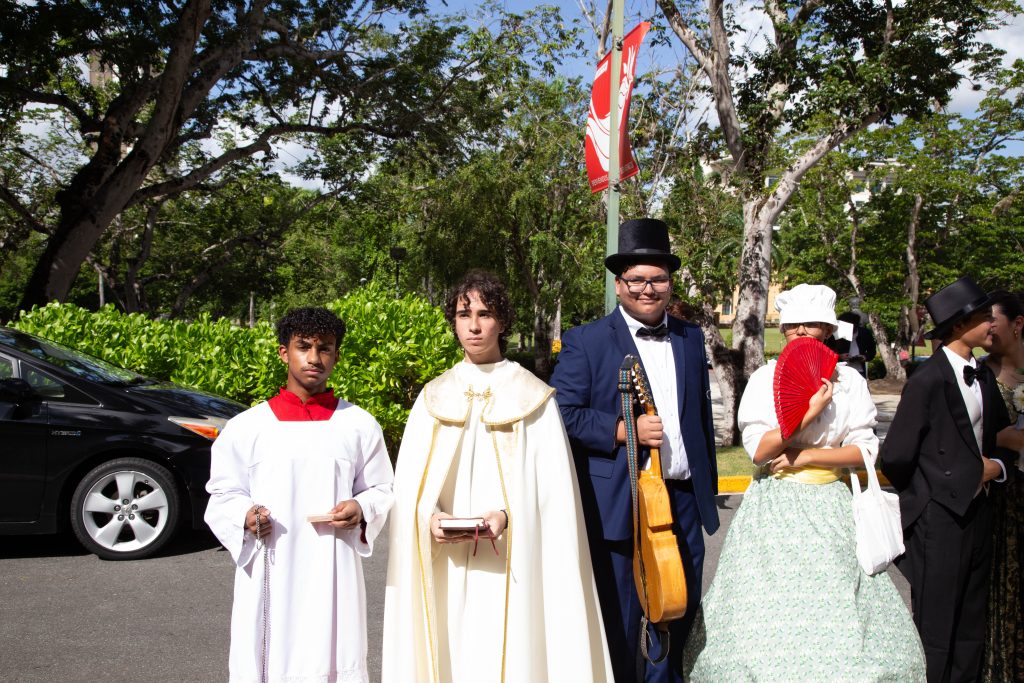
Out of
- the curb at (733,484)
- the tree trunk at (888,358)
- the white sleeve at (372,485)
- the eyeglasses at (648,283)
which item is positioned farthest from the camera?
the tree trunk at (888,358)

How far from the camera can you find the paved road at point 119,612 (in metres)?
4.45

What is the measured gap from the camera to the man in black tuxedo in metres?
3.63

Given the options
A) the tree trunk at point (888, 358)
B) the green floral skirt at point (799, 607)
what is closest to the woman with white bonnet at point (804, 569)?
the green floral skirt at point (799, 607)

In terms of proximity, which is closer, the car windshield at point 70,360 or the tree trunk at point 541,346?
the car windshield at point 70,360

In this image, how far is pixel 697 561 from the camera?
142 inches

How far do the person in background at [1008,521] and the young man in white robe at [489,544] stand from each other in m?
1.82

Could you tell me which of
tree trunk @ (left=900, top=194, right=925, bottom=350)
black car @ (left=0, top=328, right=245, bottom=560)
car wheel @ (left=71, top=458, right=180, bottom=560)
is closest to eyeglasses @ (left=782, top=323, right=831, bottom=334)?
black car @ (left=0, top=328, right=245, bottom=560)

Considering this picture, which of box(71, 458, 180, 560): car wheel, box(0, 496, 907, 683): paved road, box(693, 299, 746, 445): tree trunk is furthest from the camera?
box(693, 299, 746, 445): tree trunk

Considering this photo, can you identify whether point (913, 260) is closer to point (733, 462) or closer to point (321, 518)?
point (733, 462)

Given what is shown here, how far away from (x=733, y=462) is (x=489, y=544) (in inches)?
Answer: 309

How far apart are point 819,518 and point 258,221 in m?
Result: 25.9

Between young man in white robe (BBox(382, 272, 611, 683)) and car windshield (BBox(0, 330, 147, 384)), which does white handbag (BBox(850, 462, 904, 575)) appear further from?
car windshield (BBox(0, 330, 147, 384))

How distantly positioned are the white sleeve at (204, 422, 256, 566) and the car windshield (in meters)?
4.00

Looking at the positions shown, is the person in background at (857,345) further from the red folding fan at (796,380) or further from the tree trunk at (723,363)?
the red folding fan at (796,380)
